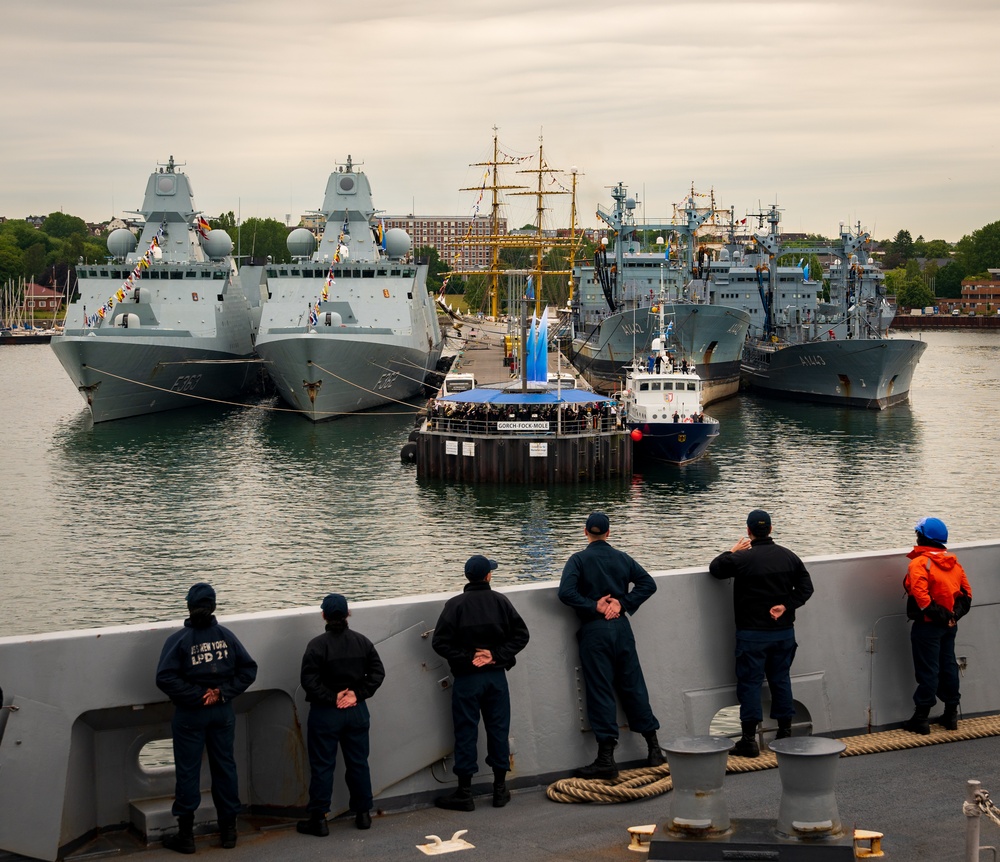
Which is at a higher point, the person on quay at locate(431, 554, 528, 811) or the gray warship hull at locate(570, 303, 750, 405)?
the gray warship hull at locate(570, 303, 750, 405)

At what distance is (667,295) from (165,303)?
30543 mm

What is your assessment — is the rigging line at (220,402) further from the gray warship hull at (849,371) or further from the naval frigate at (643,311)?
the gray warship hull at (849,371)

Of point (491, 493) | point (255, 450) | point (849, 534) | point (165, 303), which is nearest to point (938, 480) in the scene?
point (849, 534)

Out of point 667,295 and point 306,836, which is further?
point 667,295

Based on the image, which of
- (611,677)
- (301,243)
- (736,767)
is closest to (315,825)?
(611,677)

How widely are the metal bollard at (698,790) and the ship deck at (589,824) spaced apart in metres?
0.31

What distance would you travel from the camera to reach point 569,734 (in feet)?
22.0

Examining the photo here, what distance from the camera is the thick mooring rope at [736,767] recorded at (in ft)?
20.6

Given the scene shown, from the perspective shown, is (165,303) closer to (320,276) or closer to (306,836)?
(320,276)

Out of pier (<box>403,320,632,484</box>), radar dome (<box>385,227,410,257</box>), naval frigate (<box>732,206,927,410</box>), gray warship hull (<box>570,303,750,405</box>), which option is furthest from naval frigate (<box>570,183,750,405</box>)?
pier (<box>403,320,632,484</box>)

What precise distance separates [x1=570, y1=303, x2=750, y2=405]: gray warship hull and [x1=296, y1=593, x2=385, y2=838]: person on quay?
177 ft

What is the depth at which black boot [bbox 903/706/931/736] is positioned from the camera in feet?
23.5

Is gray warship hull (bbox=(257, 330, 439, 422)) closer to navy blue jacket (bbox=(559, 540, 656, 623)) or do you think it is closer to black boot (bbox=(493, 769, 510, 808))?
navy blue jacket (bbox=(559, 540, 656, 623))

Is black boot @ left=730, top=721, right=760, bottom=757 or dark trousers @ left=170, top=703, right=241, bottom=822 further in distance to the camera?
black boot @ left=730, top=721, right=760, bottom=757
